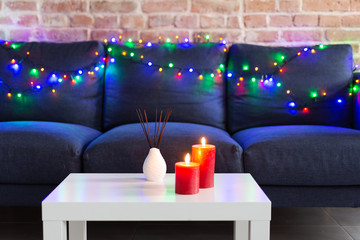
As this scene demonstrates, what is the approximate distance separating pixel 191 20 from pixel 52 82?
967 millimetres

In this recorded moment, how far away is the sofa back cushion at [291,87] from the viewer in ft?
7.79

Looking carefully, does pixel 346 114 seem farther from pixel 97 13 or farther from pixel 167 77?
pixel 97 13

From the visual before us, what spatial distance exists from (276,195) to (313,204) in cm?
16

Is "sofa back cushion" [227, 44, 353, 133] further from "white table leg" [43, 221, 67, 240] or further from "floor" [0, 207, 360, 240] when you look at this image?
"white table leg" [43, 221, 67, 240]

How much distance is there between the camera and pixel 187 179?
1222mm

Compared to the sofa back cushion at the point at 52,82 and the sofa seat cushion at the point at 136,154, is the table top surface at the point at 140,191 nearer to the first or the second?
the sofa seat cushion at the point at 136,154

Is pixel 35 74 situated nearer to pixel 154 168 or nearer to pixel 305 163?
pixel 154 168

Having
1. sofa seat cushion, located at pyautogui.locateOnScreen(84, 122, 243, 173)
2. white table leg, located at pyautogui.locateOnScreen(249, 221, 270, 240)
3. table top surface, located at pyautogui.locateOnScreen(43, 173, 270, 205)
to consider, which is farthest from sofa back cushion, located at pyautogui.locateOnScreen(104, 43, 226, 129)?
white table leg, located at pyautogui.locateOnScreen(249, 221, 270, 240)

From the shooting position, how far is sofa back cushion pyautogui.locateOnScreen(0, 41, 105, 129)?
2.38 meters

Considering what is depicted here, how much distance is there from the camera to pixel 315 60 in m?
2.43

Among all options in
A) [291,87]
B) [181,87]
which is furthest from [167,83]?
[291,87]

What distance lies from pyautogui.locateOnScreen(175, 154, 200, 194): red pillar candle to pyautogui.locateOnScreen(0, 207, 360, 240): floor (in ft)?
2.23

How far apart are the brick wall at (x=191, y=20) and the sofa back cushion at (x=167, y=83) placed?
32 cm

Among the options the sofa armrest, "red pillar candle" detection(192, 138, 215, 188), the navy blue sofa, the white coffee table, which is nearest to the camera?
the white coffee table
